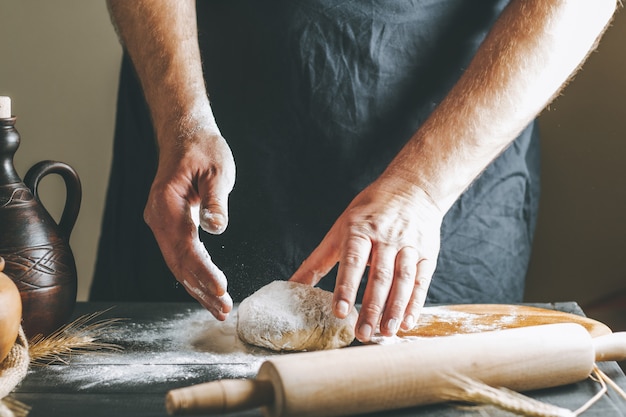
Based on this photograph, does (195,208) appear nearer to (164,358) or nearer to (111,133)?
(164,358)

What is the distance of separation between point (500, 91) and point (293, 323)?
1.95ft

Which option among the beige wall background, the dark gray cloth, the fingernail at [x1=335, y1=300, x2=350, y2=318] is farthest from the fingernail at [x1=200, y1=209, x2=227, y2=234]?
the beige wall background

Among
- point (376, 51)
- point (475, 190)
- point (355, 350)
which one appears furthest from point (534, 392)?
point (376, 51)

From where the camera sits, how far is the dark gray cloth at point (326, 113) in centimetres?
145

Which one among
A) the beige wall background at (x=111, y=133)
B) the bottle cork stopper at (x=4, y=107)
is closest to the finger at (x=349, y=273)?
the bottle cork stopper at (x=4, y=107)

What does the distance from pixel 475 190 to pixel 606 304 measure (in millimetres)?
810

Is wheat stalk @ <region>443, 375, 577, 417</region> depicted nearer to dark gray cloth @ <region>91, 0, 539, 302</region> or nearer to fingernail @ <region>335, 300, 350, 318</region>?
fingernail @ <region>335, 300, 350, 318</region>

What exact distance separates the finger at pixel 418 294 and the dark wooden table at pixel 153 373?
22 cm

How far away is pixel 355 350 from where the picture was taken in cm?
84

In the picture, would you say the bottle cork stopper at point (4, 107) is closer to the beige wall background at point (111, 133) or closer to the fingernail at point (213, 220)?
the fingernail at point (213, 220)

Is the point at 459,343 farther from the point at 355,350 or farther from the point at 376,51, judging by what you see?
the point at 376,51

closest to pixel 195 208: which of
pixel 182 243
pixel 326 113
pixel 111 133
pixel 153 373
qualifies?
pixel 182 243

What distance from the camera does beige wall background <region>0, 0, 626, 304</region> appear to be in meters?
2.02

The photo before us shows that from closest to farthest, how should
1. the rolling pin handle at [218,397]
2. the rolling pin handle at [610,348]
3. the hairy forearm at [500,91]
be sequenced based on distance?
1. the rolling pin handle at [218,397]
2. the rolling pin handle at [610,348]
3. the hairy forearm at [500,91]
